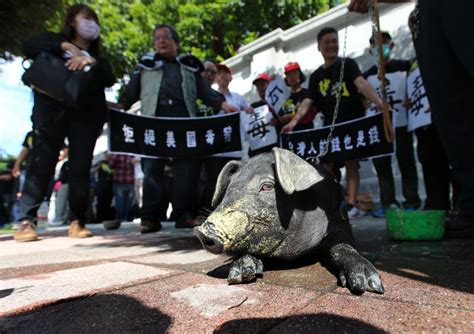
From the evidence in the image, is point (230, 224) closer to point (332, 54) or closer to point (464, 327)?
point (464, 327)

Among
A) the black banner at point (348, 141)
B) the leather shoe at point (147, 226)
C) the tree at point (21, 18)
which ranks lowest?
the leather shoe at point (147, 226)

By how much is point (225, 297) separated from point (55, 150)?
2.95 meters

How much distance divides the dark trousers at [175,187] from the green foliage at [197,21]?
942cm

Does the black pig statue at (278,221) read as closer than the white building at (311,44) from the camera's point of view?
Yes

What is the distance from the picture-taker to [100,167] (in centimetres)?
818

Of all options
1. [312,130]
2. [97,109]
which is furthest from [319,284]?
[312,130]

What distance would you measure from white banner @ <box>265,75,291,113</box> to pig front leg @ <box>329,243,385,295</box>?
4269mm

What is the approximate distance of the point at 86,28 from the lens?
370 centimetres

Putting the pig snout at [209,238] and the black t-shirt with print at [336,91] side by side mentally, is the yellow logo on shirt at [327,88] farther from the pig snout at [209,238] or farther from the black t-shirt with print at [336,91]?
the pig snout at [209,238]

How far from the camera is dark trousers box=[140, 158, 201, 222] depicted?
165 inches

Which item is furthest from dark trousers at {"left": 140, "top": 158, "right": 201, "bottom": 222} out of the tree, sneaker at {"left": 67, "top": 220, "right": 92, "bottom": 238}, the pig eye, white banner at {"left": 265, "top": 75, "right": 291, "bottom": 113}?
the tree

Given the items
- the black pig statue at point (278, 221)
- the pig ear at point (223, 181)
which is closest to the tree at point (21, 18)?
the pig ear at point (223, 181)

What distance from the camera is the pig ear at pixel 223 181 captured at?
2.05m

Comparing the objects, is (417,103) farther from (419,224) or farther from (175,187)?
(175,187)
